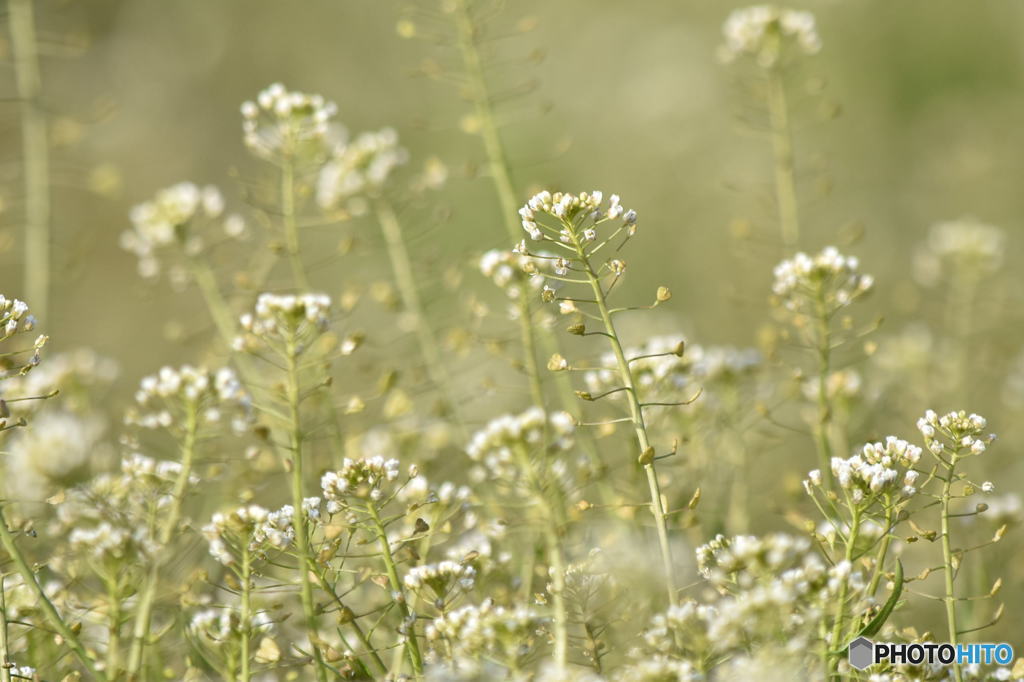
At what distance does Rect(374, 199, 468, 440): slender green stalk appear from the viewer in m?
3.84

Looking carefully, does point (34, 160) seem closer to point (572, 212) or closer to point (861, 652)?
point (572, 212)

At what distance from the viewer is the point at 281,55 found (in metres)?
11.7

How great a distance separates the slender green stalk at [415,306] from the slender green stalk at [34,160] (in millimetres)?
1316

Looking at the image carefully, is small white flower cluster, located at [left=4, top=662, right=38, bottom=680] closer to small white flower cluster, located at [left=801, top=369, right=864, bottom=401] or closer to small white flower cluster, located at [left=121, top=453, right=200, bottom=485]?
small white flower cluster, located at [left=121, top=453, right=200, bottom=485]

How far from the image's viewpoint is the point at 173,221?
12.5ft

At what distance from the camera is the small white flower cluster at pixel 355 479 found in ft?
7.98

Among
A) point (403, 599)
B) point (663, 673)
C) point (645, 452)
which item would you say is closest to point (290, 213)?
point (403, 599)

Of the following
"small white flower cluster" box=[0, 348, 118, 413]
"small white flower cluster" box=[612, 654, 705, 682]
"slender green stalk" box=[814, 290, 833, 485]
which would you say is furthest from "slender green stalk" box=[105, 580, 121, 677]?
"slender green stalk" box=[814, 290, 833, 485]

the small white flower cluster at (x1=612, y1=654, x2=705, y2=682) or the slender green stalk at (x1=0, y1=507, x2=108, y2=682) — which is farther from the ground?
the slender green stalk at (x1=0, y1=507, x2=108, y2=682)

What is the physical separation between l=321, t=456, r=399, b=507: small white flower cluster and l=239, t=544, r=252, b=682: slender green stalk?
0.22 meters

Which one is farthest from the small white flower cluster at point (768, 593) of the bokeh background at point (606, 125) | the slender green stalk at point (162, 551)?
the bokeh background at point (606, 125)

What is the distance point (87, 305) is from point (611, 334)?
784 cm

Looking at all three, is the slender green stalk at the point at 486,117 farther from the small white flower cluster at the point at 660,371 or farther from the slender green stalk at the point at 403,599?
the slender green stalk at the point at 403,599

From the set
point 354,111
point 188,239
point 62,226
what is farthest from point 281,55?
point 188,239
